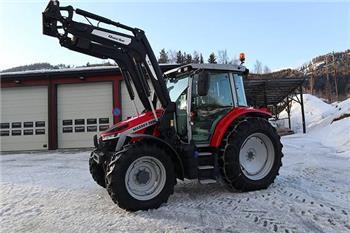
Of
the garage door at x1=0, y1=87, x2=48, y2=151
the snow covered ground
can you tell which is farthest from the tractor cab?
the garage door at x1=0, y1=87, x2=48, y2=151

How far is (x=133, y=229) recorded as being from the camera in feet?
15.4

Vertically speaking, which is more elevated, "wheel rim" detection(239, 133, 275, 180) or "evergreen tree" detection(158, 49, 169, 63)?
"evergreen tree" detection(158, 49, 169, 63)

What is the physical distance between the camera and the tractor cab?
6.53 metres

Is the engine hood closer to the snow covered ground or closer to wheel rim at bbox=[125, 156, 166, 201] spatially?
wheel rim at bbox=[125, 156, 166, 201]

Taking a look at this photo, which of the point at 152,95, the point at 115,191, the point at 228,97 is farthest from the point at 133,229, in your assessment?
the point at 228,97

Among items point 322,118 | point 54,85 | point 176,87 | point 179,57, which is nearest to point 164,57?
point 179,57

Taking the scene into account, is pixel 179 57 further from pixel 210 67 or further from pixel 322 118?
pixel 210 67

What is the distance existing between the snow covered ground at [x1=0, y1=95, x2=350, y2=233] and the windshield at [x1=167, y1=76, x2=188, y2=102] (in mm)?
1794

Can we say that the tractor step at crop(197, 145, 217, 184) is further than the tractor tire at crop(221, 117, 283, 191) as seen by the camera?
No

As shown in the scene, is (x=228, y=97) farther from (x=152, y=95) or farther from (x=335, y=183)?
(x=335, y=183)

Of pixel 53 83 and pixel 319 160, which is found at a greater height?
pixel 53 83

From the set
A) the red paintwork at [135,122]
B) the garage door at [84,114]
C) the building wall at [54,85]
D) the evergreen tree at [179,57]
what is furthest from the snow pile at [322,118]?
the evergreen tree at [179,57]

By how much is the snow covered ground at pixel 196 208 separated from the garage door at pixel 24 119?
11.9m

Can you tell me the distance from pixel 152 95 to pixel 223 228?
8.95 feet
